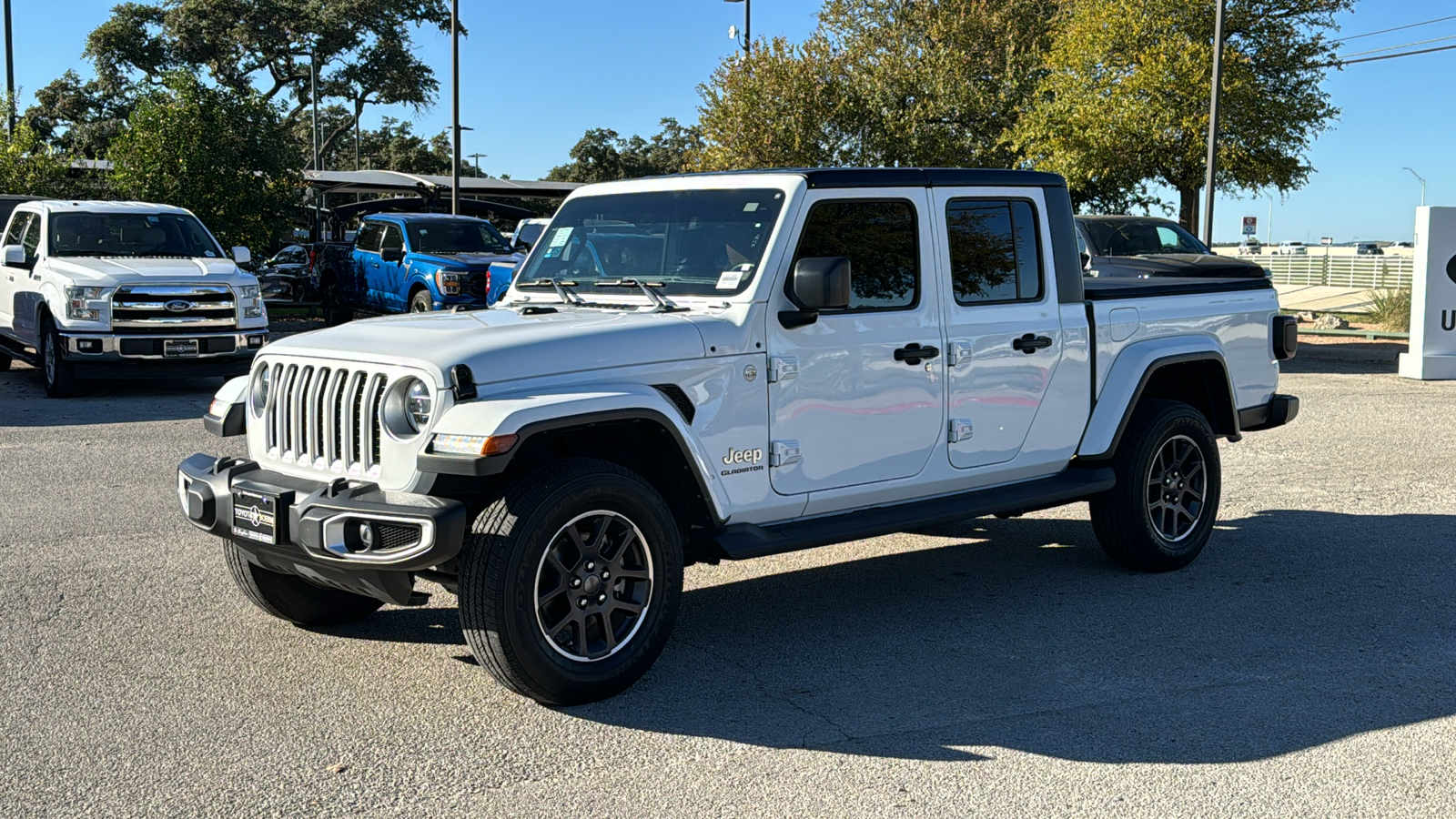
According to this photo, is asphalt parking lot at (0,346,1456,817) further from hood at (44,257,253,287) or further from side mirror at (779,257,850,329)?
hood at (44,257,253,287)

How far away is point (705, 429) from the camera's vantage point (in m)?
5.15

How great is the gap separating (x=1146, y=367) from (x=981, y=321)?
1.11 m

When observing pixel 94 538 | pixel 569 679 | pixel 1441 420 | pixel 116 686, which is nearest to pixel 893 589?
pixel 569 679

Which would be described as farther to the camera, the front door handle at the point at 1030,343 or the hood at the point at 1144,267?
the hood at the point at 1144,267

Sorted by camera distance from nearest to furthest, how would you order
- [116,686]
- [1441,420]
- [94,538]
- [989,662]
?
[116,686] → [989,662] → [94,538] → [1441,420]

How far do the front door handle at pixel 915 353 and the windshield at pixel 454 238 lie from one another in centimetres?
1389

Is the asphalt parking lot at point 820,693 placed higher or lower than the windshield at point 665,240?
lower

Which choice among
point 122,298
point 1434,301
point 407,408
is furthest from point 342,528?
point 1434,301

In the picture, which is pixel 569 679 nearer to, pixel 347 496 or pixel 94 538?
pixel 347 496

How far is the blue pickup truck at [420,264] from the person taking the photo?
17781 mm

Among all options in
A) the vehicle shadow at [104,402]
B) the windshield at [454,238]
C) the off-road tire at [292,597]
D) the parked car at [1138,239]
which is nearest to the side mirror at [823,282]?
the off-road tire at [292,597]

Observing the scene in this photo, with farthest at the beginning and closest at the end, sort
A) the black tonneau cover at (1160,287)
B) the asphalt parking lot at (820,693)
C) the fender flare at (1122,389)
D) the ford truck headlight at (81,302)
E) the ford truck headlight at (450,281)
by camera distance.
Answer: the ford truck headlight at (450,281)
the ford truck headlight at (81,302)
the black tonneau cover at (1160,287)
the fender flare at (1122,389)
the asphalt parking lot at (820,693)

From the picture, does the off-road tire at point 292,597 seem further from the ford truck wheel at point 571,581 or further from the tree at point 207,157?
the tree at point 207,157

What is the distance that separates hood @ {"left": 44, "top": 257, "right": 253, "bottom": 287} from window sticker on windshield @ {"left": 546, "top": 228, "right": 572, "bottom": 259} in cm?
875
